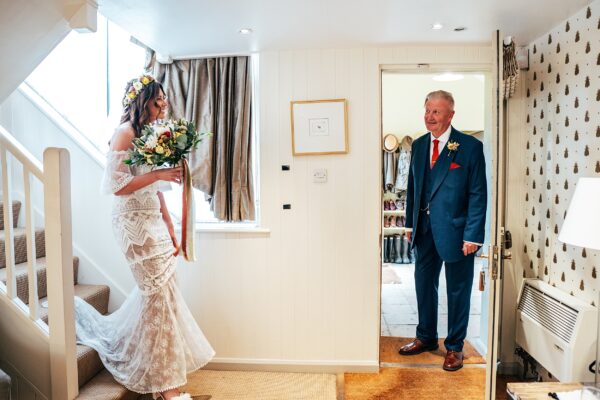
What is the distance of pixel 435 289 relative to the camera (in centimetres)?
325

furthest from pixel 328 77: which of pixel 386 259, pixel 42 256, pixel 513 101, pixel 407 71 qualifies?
pixel 386 259

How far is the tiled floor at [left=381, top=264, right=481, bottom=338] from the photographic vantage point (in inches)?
150

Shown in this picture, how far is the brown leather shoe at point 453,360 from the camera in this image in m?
→ 2.96

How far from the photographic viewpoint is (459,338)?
3.04m

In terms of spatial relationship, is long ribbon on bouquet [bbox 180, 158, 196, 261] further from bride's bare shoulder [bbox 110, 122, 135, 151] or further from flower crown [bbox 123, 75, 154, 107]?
flower crown [bbox 123, 75, 154, 107]

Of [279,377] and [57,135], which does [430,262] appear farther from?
[57,135]

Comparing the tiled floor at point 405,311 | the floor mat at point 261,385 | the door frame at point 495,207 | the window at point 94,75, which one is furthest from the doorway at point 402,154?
the window at point 94,75

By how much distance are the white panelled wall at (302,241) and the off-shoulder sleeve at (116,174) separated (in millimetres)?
805

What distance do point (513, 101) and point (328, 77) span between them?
1255mm

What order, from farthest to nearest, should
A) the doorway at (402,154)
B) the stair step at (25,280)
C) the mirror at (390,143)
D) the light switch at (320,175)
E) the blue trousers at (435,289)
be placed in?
the mirror at (390,143), the doorway at (402,154), the blue trousers at (435,289), the light switch at (320,175), the stair step at (25,280)

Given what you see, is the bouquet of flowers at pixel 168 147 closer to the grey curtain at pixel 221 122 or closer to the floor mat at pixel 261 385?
the grey curtain at pixel 221 122

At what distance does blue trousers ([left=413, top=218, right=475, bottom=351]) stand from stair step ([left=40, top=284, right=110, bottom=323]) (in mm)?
2195

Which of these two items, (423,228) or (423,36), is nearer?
(423,36)

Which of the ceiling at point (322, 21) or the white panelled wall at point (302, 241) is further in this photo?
the white panelled wall at point (302, 241)
